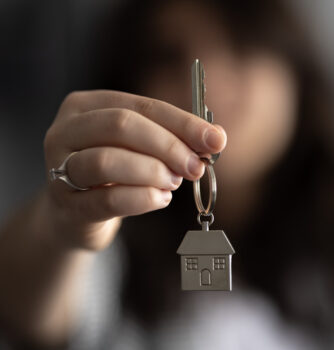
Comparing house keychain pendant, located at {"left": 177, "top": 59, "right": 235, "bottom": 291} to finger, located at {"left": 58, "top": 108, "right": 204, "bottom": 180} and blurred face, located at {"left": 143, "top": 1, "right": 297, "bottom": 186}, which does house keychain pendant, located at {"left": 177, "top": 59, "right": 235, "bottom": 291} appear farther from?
blurred face, located at {"left": 143, "top": 1, "right": 297, "bottom": 186}

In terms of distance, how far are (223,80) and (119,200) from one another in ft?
2.84

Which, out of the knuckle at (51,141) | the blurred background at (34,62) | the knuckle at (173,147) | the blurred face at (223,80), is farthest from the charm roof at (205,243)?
the blurred background at (34,62)

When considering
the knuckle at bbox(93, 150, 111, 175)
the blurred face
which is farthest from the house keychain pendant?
the blurred face

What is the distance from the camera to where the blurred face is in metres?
1.34

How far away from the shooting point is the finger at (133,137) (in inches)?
22.3

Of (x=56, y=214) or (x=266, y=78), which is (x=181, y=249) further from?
(x=266, y=78)

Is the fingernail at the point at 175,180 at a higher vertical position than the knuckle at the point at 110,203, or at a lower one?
higher

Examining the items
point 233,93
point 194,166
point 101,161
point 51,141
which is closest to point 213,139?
point 194,166

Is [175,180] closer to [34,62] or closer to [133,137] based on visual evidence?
[133,137]

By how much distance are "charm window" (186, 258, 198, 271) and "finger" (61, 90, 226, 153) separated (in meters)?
0.14

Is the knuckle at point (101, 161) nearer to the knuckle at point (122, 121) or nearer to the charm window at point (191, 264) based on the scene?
the knuckle at point (122, 121)

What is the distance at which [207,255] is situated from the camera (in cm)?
59

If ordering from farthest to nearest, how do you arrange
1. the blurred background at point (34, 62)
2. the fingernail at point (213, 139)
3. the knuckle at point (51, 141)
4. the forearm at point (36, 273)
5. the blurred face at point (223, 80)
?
1. the blurred background at point (34, 62)
2. the blurred face at point (223, 80)
3. the forearm at point (36, 273)
4. the knuckle at point (51, 141)
5. the fingernail at point (213, 139)

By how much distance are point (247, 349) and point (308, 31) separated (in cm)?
105
